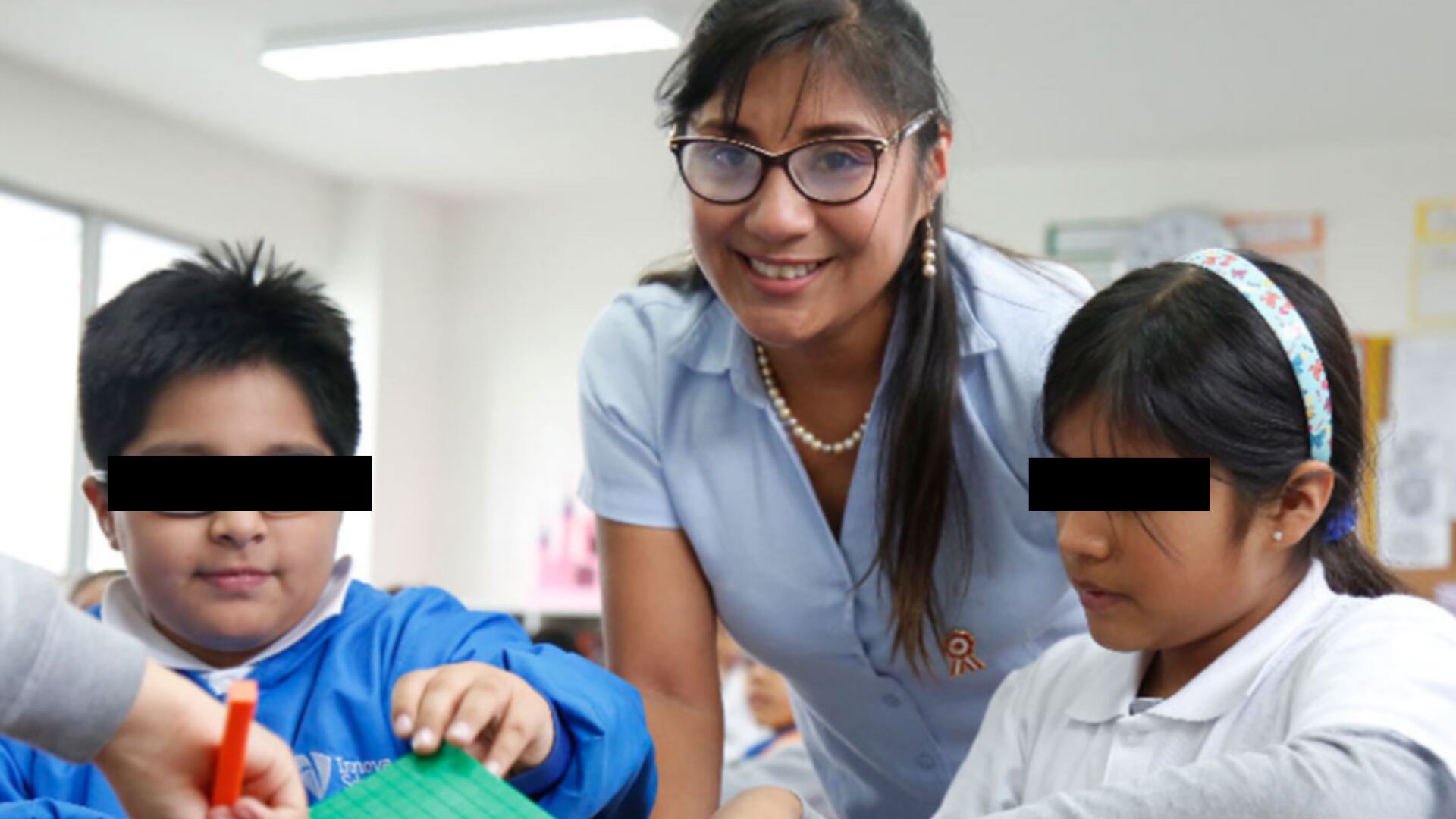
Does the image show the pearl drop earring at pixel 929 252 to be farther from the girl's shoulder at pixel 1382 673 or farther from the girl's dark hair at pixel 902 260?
the girl's shoulder at pixel 1382 673

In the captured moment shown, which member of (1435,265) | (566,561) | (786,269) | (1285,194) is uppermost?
(1285,194)

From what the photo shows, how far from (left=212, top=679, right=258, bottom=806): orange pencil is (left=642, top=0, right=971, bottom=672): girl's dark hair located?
64 cm

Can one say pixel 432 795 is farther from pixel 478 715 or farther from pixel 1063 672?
pixel 1063 672

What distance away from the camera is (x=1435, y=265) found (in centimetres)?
500

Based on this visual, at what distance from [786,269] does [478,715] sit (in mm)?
465

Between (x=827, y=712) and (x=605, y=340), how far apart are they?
41 cm

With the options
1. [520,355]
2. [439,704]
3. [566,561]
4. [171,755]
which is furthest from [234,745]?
[520,355]

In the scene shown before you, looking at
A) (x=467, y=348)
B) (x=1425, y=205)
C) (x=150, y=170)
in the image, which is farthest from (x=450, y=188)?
(x=1425, y=205)

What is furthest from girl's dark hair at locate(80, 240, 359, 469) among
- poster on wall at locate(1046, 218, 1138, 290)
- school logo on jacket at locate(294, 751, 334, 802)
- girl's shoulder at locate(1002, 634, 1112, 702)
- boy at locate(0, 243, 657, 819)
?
poster on wall at locate(1046, 218, 1138, 290)

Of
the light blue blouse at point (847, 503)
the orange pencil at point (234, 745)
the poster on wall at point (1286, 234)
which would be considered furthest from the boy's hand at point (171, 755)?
the poster on wall at point (1286, 234)

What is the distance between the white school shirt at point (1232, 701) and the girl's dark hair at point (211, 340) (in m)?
0.57

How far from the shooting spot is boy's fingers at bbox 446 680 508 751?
84 centimetres

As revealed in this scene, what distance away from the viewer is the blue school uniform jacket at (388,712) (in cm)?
101

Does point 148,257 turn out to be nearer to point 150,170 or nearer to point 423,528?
point 150,170
